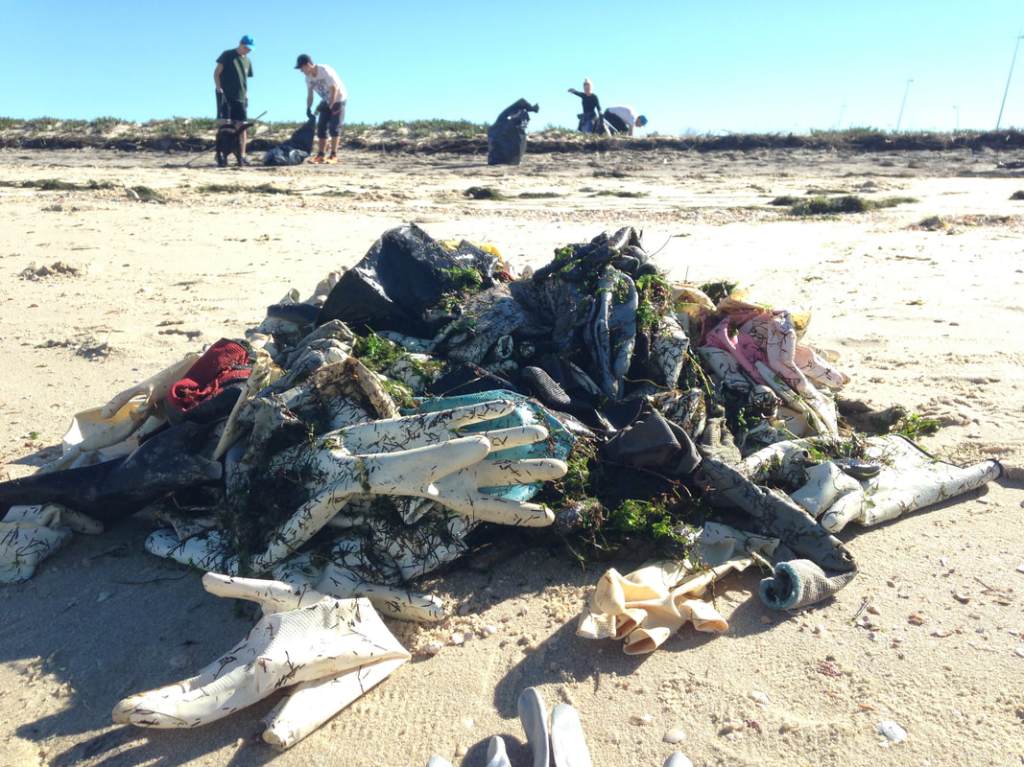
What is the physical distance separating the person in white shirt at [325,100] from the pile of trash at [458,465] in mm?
11983

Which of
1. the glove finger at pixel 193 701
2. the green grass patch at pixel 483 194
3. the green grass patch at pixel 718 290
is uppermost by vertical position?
the green grass patch at pixel 718 290

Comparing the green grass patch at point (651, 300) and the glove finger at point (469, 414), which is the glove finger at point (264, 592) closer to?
the glove finger at point (469, 414)

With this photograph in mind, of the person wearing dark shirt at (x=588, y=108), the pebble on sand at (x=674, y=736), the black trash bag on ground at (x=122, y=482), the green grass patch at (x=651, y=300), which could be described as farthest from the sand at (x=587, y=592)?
the person wearing dark shirt at (x=588, y=108)

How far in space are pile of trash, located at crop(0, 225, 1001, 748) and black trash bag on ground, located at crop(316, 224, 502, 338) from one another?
1 cm

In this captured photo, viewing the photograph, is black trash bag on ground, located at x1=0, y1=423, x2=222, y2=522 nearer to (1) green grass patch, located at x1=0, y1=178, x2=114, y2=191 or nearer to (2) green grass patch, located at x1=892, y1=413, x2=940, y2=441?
(2) green grass patch, located at x1=892, y1=413, x2=940, y2=441

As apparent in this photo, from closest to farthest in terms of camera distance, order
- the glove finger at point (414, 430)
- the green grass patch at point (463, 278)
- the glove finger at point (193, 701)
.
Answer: the glove finger at point (193, 701) → the glove finger at point (414, 430) → the green grass patch at point (463, 278)

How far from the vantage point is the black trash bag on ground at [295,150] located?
15164 mm

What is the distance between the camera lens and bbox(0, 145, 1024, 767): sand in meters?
2.26

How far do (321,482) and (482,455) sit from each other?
0.57 m

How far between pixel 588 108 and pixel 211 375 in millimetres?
18292

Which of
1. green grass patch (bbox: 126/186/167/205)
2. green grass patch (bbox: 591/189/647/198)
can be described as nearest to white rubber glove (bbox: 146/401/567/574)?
green grass patch (bbox: 126/186/167/205)

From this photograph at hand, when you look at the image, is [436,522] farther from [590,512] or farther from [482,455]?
[590,512]

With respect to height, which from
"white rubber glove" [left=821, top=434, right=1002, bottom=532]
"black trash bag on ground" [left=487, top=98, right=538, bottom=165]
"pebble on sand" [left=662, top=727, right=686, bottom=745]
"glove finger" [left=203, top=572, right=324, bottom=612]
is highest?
"black trash bag on ground" [left=487, top=98, right=538, bottom=165]

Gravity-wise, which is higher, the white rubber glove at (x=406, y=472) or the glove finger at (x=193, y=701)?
the white rubber glove at (x=406, y=472)
